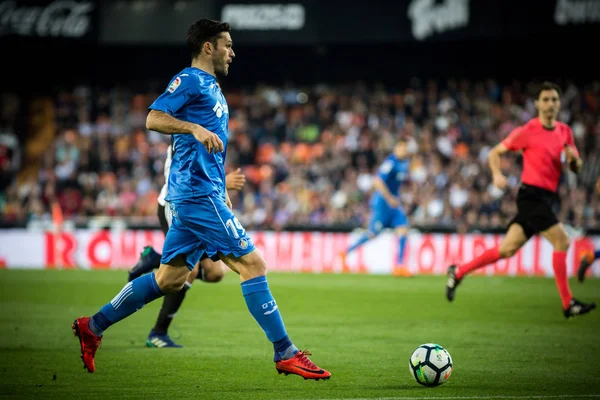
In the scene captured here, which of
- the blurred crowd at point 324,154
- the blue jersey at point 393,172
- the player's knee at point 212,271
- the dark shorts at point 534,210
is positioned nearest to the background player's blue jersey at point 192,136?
the player's knee at point 212,271

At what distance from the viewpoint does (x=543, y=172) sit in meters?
9.84

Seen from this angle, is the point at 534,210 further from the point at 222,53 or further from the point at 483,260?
the point at 222,53

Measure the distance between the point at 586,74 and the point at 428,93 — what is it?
511cm

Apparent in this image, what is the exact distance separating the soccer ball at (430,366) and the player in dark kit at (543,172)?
4.10 meters

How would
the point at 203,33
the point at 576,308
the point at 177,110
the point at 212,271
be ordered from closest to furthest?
the point at 177,110, the point at 203,33, the point at 212,271, the point at 576,308

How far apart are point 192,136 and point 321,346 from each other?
284 centimetres

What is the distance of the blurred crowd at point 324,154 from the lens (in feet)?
71.7

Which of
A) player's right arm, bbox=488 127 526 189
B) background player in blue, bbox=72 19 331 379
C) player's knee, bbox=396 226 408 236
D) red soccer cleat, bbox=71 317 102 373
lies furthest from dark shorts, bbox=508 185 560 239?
player's knee, bbox=396 226 408 236

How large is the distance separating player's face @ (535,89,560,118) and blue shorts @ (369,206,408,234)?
7618 millimetres

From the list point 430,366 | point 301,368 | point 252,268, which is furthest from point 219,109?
point 430,366

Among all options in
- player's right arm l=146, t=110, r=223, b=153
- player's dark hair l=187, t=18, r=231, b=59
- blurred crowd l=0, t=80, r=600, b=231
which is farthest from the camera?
blurred crowd l=0, t=80, r=600, b=231

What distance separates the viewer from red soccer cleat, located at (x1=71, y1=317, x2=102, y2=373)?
6.06 meters

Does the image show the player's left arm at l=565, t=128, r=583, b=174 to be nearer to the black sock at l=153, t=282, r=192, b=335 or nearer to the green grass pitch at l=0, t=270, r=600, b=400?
the green grass pitch at l=0, t=270, r=600, b=400

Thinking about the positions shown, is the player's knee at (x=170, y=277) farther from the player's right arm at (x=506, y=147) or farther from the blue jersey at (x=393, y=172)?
the blue jersey at (x=393, y=172)
